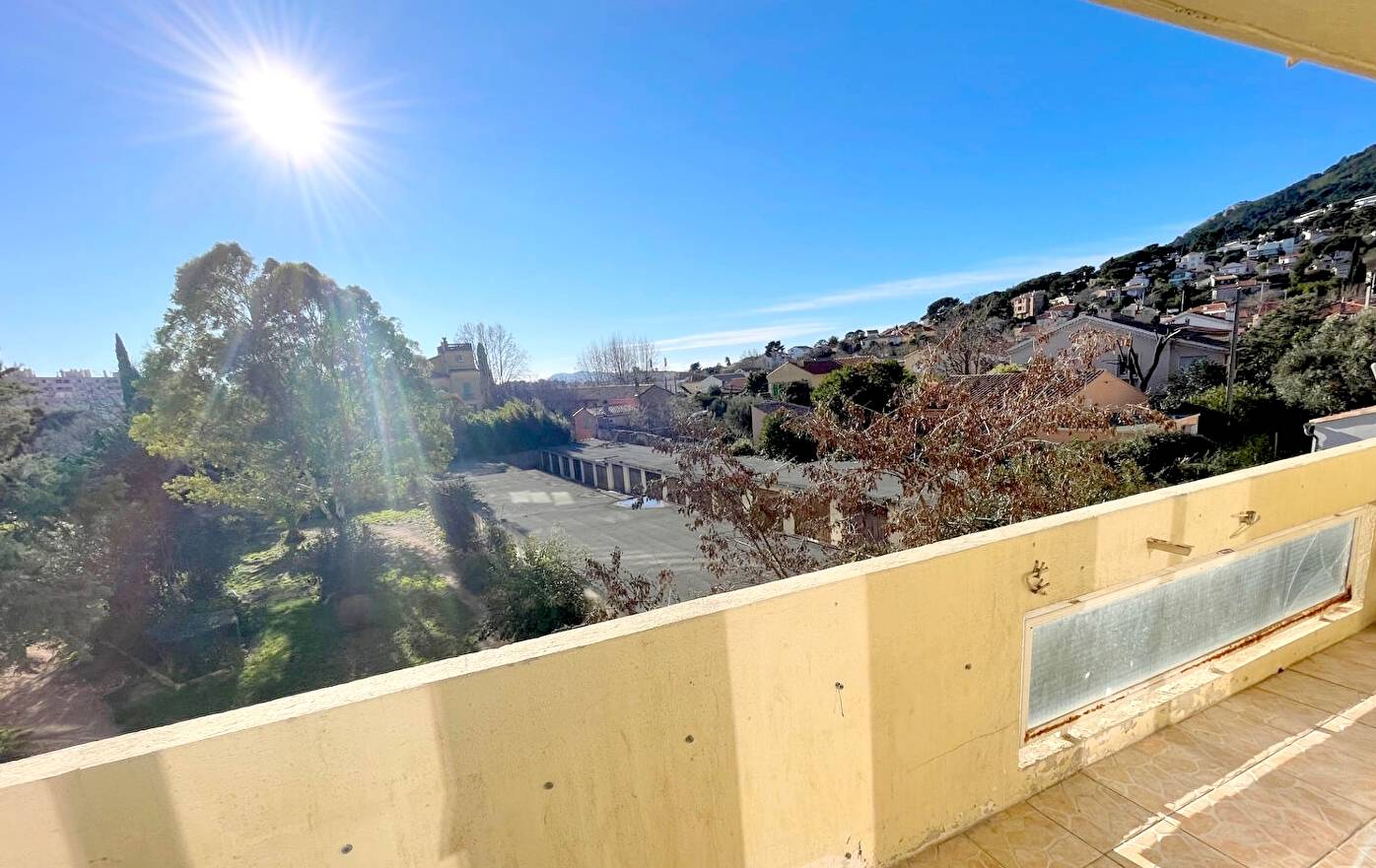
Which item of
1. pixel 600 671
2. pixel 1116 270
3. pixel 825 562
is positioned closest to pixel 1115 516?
pixel 600 671

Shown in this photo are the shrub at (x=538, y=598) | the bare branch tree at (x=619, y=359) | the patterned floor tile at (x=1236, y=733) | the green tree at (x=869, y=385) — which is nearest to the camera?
the patterned floor tile at (x=1236, y=733)

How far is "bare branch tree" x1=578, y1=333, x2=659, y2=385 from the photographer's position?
158ft

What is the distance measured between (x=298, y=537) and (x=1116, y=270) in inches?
2234

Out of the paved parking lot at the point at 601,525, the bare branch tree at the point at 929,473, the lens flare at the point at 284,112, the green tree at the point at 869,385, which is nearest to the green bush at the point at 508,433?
the paved parking lot at the point at 601,525

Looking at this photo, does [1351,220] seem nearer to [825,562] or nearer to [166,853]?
[825,562]

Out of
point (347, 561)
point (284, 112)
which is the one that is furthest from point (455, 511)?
point (284, 112)

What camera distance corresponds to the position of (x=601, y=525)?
15156 millimetres

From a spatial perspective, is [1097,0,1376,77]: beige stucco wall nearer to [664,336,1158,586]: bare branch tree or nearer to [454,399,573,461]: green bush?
[664,336,1158,586]: bare branch tree

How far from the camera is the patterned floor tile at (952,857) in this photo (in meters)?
1.59

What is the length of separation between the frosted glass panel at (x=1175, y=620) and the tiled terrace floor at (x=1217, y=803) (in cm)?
26

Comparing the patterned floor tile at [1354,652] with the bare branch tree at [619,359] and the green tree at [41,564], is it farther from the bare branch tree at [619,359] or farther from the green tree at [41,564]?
the bare branch tree at [619,359]

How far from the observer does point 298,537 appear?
14.7 metres

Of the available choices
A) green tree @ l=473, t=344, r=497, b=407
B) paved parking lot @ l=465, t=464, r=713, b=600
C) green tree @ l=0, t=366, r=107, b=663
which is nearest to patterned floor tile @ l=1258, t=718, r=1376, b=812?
paved parking lot @ l=465, t=464, r=713, b=600

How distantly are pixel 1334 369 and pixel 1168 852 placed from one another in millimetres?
19108
